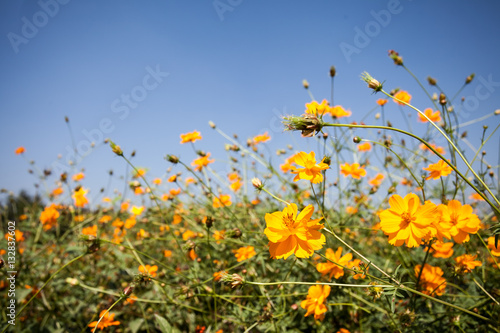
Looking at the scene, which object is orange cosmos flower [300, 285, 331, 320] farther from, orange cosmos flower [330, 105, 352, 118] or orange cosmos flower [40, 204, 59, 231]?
orange cosmos flower [40, 204, 59, 231]

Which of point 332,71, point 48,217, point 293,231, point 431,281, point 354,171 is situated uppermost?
point 332,71

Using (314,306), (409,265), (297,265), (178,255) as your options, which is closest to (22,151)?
(178,255)

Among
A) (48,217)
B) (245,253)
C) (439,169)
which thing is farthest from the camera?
(48,217)

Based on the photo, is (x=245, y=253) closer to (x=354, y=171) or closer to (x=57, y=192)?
(x=354, y=171)

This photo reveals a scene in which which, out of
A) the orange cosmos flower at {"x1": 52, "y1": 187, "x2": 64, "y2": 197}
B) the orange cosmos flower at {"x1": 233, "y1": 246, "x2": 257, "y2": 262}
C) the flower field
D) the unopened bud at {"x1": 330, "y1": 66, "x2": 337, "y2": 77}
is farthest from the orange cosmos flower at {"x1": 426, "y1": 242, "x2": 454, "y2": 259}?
the orange cosmos flower at {"x1": 52, "y1": 187, "x2": 64, "y2": 197}

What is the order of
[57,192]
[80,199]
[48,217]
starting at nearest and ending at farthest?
[48,217] → [80,199] → [57,192]

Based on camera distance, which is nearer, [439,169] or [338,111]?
[439,169]

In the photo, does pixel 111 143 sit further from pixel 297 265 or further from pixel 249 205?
pixel 297 265

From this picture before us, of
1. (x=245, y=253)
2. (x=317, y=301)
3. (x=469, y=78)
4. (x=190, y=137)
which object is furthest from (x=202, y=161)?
(x=469, y=78)
